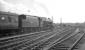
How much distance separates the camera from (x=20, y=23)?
20516 mm

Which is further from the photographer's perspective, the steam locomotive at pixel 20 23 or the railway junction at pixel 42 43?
the steam locomotive at pixel 20 23

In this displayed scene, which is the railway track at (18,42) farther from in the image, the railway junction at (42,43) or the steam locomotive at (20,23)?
the steam locomotive at (20,23)

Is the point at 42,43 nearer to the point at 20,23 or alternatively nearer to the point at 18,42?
the point at 18,42

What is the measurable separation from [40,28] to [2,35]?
39.1 feet

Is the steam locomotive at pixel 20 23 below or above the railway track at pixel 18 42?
above

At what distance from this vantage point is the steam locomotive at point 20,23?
16.2m

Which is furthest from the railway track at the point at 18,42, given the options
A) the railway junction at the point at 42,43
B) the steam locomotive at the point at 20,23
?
the steam locomotive at the point at 20,23

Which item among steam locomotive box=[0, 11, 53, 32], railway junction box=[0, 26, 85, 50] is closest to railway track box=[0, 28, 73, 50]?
railway junction box=[0, 26, 85, 50]

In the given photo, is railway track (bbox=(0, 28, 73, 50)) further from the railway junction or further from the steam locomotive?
the steam locomotive

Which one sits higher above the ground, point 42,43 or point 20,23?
point 20,23

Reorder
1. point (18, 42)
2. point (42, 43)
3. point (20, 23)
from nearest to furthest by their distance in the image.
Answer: point (42, 43)
point (18, 42)
point (20, 23)

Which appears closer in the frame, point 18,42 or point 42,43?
point 42,43

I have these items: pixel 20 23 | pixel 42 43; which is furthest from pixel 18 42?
pixel 20 23

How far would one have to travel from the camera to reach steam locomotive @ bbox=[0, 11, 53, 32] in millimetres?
16220
